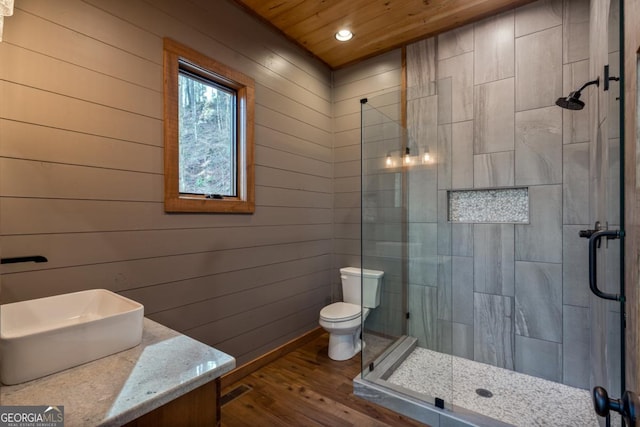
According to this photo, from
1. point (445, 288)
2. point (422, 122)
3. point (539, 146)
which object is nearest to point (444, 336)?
point (445, 288)

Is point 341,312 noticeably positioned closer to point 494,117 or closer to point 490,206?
point 490,206

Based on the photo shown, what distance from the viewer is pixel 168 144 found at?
183 centimetres

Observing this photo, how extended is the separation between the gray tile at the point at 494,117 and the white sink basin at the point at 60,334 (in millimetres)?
2662

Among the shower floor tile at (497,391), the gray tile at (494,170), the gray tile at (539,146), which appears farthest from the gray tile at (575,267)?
the shower floor tile at (497,391)

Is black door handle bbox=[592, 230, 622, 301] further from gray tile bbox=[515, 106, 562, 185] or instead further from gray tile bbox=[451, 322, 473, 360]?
gray tile bbox=[451, 322, 473, 360]

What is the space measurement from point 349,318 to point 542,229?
1.67m

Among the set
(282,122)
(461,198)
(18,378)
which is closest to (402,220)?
(461,198)

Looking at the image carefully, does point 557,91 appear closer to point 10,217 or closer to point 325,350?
point 325,350

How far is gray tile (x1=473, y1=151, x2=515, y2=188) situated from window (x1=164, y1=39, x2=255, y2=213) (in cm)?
190

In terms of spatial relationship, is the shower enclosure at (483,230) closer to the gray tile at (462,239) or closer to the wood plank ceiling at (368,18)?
the gray tile at (462,239)

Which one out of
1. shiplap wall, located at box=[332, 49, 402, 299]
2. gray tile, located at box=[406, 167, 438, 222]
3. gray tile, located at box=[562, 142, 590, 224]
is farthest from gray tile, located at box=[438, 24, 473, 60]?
gray tile, located at box=[562, 142, 590, 224]

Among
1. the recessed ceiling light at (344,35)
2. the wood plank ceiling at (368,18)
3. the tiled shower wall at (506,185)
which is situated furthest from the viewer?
the recessed ceiling light at (344,35)

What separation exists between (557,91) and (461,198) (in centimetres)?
103

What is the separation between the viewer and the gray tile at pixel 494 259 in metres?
2.34
